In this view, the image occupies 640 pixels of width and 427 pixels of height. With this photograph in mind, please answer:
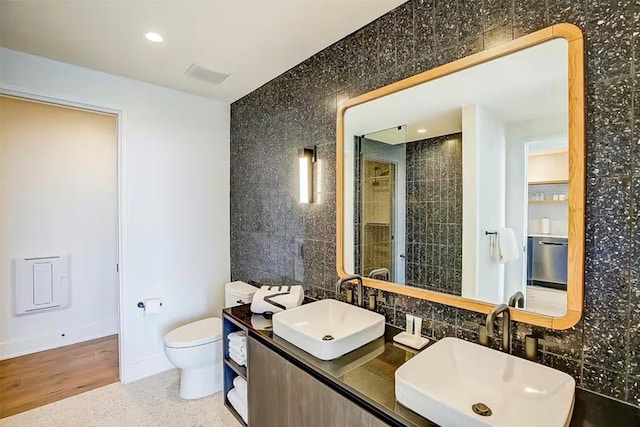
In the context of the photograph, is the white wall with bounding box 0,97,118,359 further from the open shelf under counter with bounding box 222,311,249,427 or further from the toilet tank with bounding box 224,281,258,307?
the open shelf under counter with bounding box 222,311,249,427

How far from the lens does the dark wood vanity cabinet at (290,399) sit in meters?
1.23

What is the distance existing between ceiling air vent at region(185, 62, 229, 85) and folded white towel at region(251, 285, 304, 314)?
1.76 m

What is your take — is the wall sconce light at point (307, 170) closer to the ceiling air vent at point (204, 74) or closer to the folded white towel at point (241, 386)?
the ceiling air vent at point (204, 74)

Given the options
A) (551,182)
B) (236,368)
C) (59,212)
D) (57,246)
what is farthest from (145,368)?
(551,182)

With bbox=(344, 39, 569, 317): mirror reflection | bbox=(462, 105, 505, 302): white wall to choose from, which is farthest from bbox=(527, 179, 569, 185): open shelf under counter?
bbox=(462, 105, 505, 302): white wall

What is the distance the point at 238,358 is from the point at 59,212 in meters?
2.63

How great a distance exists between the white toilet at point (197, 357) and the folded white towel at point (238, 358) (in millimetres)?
322

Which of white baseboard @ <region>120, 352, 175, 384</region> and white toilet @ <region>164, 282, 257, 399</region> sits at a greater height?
white toilet @ <region>164, 282, 257, 399</region>

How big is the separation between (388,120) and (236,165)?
6.07 ft

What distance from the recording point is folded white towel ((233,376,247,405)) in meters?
2.09

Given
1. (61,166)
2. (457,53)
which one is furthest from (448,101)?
(61,166)

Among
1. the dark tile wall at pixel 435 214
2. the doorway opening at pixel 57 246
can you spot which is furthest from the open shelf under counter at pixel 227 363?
the dark tile wall at pixel 435 214

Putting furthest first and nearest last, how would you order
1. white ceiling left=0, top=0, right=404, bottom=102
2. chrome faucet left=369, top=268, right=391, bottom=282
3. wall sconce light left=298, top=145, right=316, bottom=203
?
wall sconce light left=298, top=145, right=316, bottom=203
chrome faucet left=369, top=268, right=391, bottom=282
white ceiling left=0, top=0, right=404, bottom=102

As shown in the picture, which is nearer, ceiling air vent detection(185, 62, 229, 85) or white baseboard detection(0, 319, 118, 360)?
ceiling air vent detection(185, 62, 229, 85)
